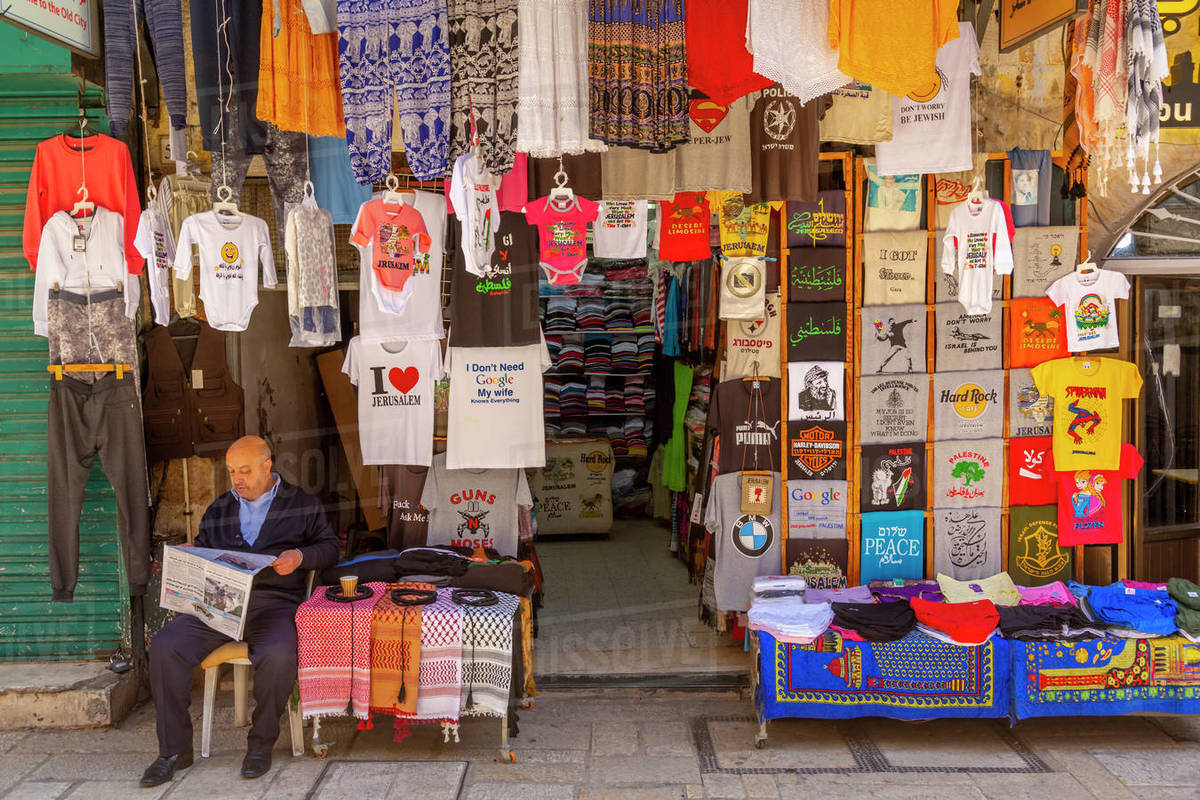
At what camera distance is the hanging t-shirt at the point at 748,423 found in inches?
217

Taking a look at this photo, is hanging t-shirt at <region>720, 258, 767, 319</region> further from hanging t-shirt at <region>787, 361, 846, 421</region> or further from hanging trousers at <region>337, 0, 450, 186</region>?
hanging trousers at <region>337, 0, 450, 186</region>

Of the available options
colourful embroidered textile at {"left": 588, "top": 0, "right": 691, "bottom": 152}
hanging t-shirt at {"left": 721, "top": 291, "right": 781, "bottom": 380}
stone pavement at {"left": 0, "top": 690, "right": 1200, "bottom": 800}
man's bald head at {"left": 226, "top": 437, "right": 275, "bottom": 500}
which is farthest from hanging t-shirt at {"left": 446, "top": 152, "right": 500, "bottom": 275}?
stone pavement at {"left": 0, "top": 690, "right": 1200, "bottom": 800}

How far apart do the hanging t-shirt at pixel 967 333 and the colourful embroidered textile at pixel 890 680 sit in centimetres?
163

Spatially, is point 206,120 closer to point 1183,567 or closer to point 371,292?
point 371,292

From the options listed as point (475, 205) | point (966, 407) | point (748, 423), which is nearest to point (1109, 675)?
point (966, 407)

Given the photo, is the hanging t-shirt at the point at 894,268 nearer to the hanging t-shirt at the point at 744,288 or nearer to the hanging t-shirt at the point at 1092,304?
the hanging t-shirt at the point at 744,288

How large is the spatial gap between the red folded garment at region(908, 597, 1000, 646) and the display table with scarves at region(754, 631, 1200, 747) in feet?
0.24

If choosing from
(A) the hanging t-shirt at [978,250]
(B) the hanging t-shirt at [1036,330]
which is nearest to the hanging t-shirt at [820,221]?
(A) the hanging t-shirt at [978,250]

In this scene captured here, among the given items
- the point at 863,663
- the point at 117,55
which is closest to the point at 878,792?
the point at 863,663

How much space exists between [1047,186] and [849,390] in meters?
1.61

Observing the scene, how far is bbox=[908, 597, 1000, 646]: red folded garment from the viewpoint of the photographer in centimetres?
467

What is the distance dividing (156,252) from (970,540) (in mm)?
4757

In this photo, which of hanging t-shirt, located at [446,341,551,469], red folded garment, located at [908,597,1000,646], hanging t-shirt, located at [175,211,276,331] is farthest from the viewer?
hanging t-shirt, located at [446,341,551,469]

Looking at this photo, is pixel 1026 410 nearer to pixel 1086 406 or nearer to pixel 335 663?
pixel 1086 406
